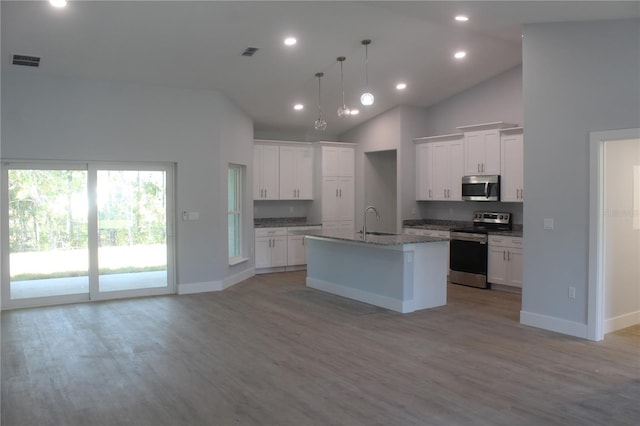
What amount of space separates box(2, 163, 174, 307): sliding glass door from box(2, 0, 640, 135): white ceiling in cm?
138

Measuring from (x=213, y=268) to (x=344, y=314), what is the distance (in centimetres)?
247

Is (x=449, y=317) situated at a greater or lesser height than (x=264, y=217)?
lesser

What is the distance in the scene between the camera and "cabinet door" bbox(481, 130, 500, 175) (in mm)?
7559

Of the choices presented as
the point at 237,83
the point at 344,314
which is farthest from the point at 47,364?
the point at 237,83

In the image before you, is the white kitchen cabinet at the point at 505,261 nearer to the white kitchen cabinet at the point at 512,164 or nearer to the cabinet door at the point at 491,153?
the white kitchen cabinet at the point at 512,164

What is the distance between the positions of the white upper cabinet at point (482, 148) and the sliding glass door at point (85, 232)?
15.6ft

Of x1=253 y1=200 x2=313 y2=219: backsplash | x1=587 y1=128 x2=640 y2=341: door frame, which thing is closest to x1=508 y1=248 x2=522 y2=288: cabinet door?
x1=587 y1=128 x2=640 y2=341: door frame

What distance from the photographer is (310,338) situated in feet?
16.4

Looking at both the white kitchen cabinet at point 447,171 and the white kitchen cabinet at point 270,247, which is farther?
the white kitchen cabinet at point 270,247

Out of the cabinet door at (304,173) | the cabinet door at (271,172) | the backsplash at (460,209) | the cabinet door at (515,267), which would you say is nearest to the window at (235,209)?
the cabinet door at (271,172)

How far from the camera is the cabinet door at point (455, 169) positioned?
820 centimetres

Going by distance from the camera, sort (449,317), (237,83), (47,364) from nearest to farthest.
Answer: (47,364) < (449,317) < (237,83)

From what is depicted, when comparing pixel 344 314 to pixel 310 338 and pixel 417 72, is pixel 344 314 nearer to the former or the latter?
pixel 310 338

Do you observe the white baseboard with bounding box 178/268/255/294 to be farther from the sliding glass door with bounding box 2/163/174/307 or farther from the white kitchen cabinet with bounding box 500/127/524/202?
the white kitchen cabinet with bounding box 500/127/524/202
